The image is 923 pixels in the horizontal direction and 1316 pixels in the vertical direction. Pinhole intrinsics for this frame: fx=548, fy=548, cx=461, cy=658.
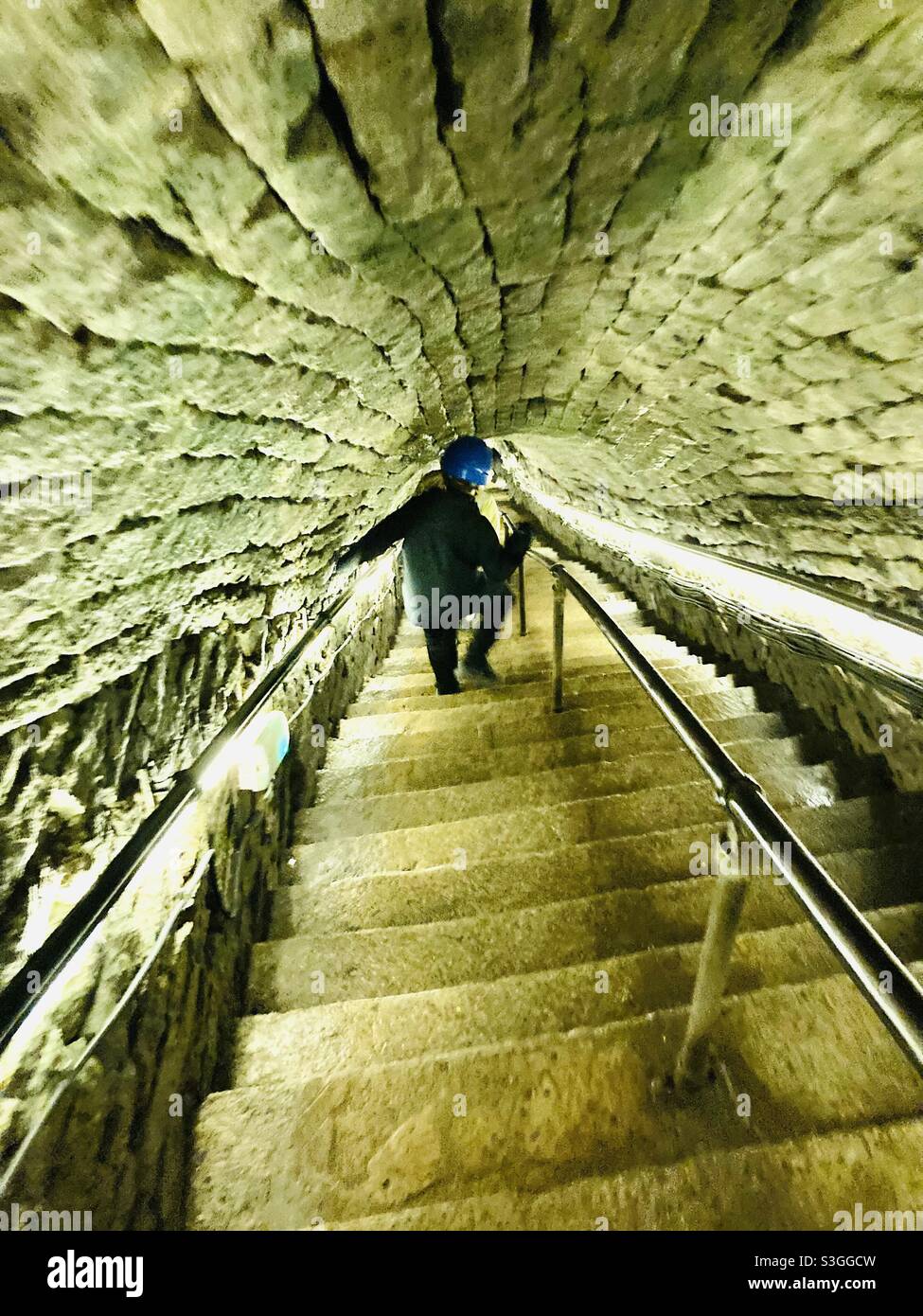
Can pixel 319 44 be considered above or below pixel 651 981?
above

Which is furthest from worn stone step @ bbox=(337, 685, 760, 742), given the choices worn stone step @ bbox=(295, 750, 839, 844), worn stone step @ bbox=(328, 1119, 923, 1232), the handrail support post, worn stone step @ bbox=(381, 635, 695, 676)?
worn stone step @ bbox=(328, 1119, 923, 1232)

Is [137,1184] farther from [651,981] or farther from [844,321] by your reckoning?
[844,321]

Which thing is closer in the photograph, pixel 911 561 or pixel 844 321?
pixel 844 321

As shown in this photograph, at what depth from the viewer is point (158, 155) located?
107 centimetres

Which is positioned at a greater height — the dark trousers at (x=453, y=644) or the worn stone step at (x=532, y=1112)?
the dark trousers at (x=453, y=644)

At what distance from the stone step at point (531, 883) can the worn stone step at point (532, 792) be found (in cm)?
37

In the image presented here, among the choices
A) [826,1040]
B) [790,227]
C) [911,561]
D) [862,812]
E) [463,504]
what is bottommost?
[826,1040]

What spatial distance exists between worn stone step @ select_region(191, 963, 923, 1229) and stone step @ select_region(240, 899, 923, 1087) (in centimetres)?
9

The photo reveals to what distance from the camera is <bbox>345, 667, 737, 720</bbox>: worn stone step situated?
158 inches

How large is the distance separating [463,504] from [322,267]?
1.86m

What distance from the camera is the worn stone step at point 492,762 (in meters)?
3.18

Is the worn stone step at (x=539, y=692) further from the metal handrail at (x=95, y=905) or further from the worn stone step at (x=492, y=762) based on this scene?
the metal handrail at (x=95, y=905)

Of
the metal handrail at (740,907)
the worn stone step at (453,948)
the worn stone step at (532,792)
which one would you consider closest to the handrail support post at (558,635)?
the worn stone step at (532,792)
